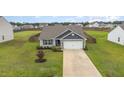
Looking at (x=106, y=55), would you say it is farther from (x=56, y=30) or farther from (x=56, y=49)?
(x=56, y=30)

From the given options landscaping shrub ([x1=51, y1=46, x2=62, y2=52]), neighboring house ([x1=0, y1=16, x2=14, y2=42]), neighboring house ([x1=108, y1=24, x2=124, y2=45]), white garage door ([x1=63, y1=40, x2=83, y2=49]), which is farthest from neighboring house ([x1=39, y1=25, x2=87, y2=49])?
neighboring house ([x1=0, y1=16, x2=14, y2=42])

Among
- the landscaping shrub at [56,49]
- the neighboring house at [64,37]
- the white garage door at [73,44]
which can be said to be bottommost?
the landscaping shrub at [56,49]

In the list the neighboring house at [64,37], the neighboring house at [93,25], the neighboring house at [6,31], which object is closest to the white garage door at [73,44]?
the neighboring house at [64,37]

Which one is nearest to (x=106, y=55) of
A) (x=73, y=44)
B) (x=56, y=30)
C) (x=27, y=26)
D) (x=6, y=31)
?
(x=73, y=44)

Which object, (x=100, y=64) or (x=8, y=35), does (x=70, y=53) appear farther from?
(x=8, y=35)

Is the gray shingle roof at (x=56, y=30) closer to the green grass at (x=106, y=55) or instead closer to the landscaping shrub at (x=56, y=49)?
the green grass at (x=106, y=55)
